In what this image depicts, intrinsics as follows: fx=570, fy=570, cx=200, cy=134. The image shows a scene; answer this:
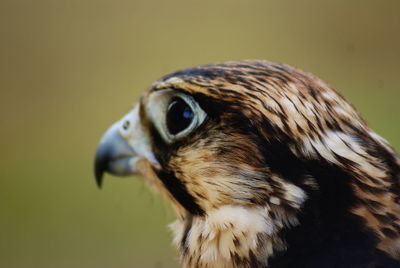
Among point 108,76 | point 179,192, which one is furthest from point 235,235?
point 108,76

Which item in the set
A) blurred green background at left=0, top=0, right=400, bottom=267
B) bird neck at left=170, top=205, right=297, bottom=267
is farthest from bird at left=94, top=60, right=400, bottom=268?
blurred green background at left=0, top=0, right=400, bottom=267

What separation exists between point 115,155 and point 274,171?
2.66 ft

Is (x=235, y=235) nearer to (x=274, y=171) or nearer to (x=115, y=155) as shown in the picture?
(x=274, y=171)

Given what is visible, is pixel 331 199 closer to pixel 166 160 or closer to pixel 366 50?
pixel 166 160

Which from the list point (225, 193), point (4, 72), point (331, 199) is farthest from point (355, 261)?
point (4, 72)

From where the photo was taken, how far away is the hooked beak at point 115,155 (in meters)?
2.19

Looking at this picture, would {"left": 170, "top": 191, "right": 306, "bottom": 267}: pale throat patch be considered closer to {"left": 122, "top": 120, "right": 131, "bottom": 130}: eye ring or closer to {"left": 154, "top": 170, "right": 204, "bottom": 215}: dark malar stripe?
{"left": 154, "top": 170, "right": 204, "bottom": 215}: dark malar stripe

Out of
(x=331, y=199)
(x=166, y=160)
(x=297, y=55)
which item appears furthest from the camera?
(x=297, y=55)

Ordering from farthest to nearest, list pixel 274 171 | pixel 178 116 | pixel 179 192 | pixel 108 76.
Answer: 1. pixel 108 76
2. pixel 179 192
3. pixel 178 116
4. pixel 274 171

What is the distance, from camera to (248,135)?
66.3 inches

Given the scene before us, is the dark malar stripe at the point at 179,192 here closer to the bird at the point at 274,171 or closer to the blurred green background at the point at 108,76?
the bird at the point at 274,171

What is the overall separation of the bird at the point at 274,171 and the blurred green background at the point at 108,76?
10.2ft

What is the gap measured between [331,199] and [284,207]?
0.13m

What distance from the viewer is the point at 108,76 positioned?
21.1 feet
